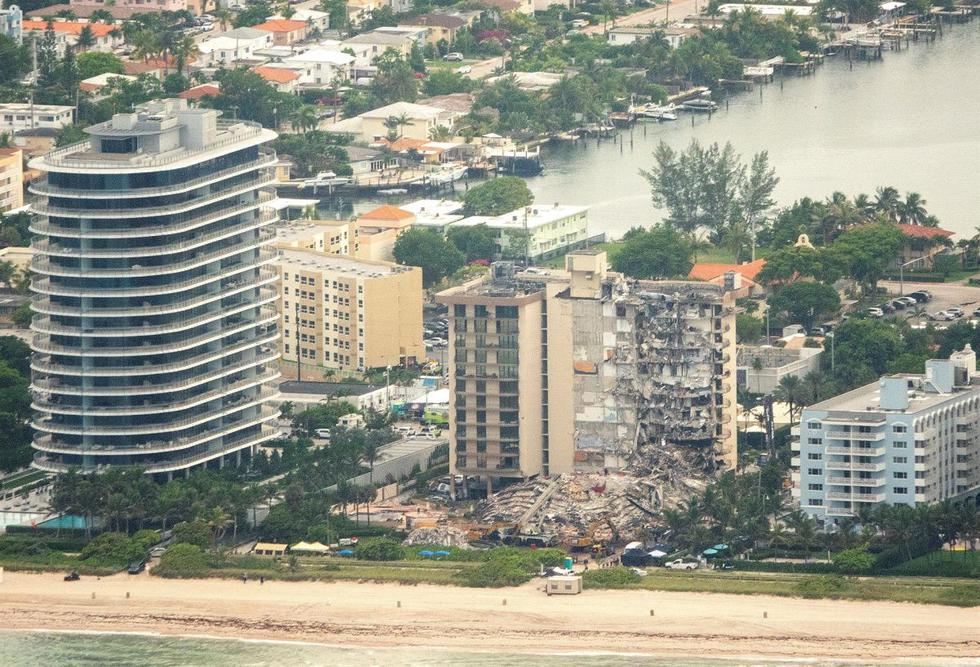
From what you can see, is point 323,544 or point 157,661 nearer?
point 157,661

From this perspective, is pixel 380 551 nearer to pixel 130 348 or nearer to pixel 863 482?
pixel 130 348

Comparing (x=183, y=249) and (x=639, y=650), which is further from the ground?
(x=183, y=249)

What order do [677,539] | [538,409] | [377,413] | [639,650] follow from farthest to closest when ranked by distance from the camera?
[377,413], [538,409], [677,539], [639,650]

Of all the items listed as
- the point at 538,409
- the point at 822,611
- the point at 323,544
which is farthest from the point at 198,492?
the point at 822,611

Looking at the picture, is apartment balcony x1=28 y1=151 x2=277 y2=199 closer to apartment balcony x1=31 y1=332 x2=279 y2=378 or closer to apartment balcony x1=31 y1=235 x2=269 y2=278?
apartment balcony x1=31 y1=235 x2=269 y2=278

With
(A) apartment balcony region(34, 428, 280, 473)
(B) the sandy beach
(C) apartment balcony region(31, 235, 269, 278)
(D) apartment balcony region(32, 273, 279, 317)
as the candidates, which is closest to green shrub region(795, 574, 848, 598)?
(B) the sandy beach

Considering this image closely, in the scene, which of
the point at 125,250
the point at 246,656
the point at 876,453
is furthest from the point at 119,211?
the point at 876,453

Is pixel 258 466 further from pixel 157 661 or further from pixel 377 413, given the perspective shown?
pixel 157 661
